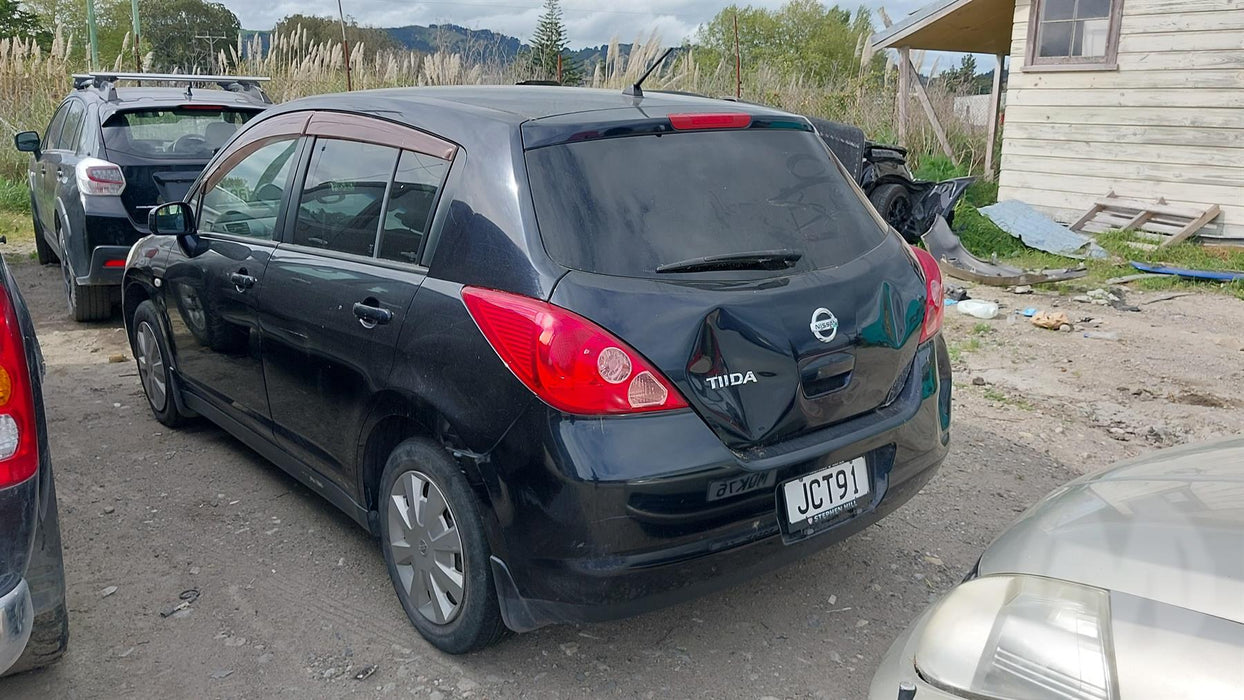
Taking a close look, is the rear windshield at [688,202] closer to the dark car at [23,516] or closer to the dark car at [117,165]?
the dark car at [23,516]

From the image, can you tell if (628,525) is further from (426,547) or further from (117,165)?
(117,165)

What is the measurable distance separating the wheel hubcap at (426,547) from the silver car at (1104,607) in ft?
4.50

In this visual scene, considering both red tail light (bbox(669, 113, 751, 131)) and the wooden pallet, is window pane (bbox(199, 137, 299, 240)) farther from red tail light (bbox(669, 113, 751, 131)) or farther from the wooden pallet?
the wooden pallet

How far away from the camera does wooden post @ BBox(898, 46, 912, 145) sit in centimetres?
1338

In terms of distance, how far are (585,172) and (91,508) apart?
2.84 meters

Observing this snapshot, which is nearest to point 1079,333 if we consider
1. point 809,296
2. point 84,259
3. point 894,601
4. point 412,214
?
point 894,601

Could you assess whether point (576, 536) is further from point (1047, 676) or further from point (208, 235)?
point (208, 235)

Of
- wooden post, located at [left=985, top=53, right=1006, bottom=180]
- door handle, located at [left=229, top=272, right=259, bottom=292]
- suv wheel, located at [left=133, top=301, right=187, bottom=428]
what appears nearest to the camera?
door handle, located at [left=229, top=272, right=259, bottom=292]

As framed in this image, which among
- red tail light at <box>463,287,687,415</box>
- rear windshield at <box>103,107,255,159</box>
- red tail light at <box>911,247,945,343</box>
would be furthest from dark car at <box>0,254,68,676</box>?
rear windshield at <box>103,107,255,159</box>

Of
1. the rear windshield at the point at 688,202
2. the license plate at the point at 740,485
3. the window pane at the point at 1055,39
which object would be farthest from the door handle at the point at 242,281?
the window pane at the point at 1055,39

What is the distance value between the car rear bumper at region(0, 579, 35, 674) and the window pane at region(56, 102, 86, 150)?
593 centimetres

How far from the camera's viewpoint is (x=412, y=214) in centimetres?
311

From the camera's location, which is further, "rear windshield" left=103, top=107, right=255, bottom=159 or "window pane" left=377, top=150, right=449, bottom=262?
"rear windshield" left=103, top=107, right=255, bottom=159

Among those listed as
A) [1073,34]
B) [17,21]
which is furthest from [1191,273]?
[17,21]
